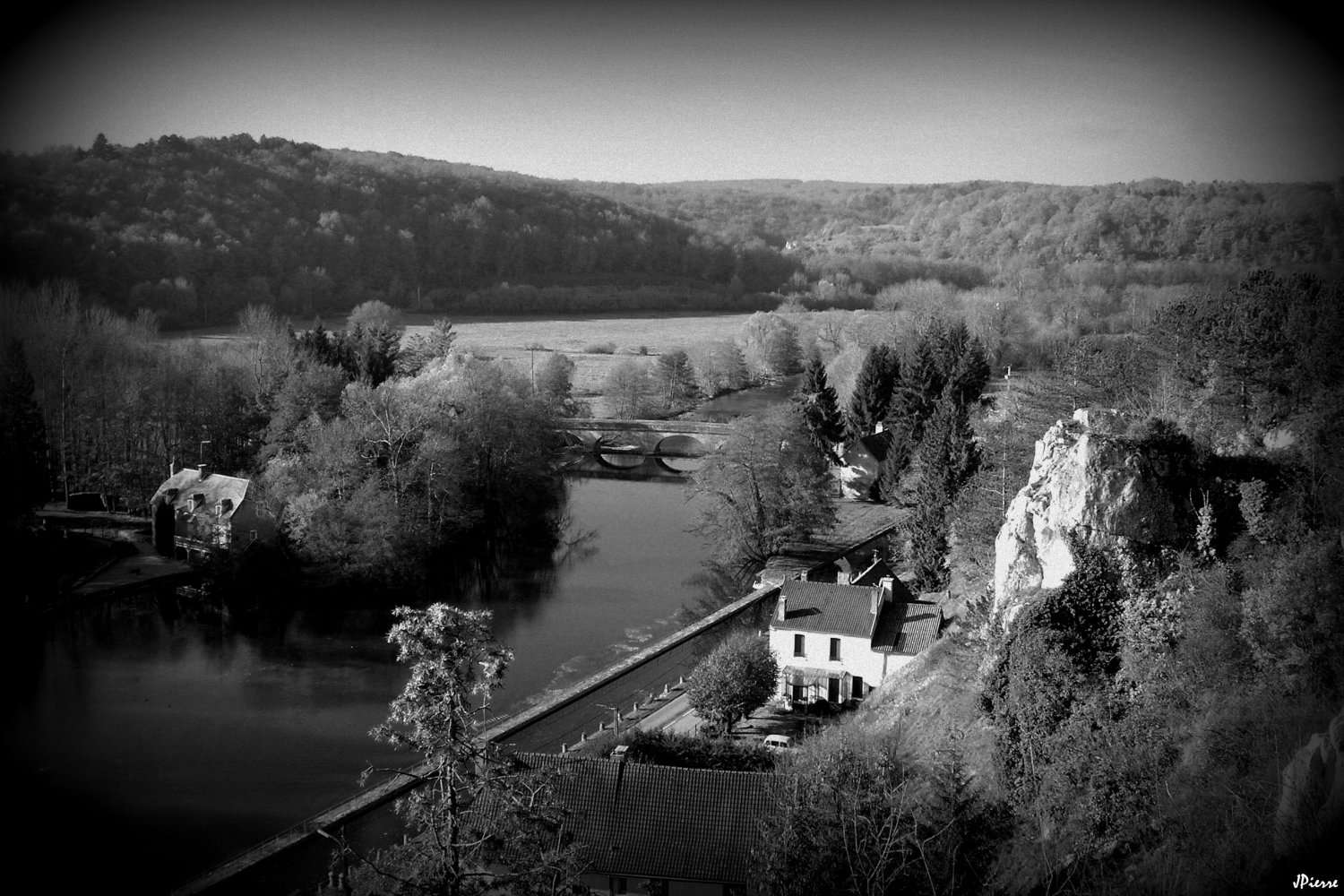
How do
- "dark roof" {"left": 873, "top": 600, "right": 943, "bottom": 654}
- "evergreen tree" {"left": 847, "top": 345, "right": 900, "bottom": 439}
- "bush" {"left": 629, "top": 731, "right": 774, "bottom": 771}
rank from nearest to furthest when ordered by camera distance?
1. "bush" {"left": 629, "top": 731, "right": 774, "bottom": 771}
2. "dark roof" {"left": 873, "top": 600, "right": 943, "bottom": 654}
3. "evergreen tree" {"left": 847, "top": 345, "right": 900, "bottom": 439}

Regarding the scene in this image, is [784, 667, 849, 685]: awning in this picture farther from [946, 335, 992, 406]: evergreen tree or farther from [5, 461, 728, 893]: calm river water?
[946, 335, 992, 406]: evergreen tree

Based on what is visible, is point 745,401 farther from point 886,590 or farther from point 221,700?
point 221,700

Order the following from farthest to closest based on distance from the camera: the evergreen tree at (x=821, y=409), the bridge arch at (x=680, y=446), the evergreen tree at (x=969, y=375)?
the bridge arch at (x=680, y=446) < the evergreen tree at (x=821, y=409) < the evergreen tree at (x=969, y=375)

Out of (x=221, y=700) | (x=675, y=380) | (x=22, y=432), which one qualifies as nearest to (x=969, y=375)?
(x=675, y=380)

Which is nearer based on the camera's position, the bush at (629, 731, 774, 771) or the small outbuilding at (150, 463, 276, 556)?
the bush at (629, 731, 774, 771)

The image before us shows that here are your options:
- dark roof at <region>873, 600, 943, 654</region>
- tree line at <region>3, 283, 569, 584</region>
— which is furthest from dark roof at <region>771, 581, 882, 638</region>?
tree line at <region>3, 283, 569, 584</region>

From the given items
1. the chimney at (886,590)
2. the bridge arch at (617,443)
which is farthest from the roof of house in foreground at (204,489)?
the bridge arch at (617,443)

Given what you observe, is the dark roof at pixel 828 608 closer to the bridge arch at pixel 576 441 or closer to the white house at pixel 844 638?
the white house at pixel 844 638
